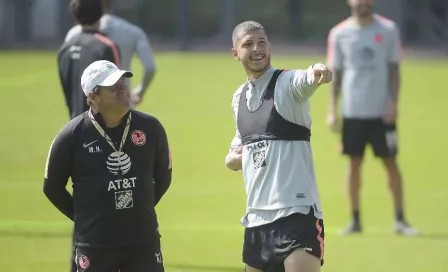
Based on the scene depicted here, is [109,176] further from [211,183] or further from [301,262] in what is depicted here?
[211,183]

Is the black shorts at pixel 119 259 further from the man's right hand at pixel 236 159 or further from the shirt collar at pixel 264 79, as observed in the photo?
the shirt collar at pixel 264 79

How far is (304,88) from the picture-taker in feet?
23.0

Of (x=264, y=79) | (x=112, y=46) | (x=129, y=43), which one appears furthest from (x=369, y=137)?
(x=264, y=79)

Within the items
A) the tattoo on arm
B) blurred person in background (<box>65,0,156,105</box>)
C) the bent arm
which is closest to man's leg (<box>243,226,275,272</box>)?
the bent arm

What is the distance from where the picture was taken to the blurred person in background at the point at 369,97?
12438mm

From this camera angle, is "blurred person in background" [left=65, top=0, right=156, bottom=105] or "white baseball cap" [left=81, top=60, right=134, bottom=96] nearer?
"white baseball cap" [left=81, top=60, right=134, bottom=96]

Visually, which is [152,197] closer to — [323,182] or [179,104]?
[323,182]

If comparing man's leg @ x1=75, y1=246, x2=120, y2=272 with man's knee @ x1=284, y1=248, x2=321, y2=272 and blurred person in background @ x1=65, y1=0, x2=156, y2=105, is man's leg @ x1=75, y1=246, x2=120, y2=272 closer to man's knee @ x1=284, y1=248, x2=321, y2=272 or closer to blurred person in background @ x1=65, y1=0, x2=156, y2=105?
man's knee @ x1=284, y1=248, x2=321, y2=272

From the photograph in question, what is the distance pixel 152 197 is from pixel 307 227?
99cm

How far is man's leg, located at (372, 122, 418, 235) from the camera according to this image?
12383 millimetres

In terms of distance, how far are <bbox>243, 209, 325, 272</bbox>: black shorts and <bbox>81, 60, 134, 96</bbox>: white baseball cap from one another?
133 centimetres

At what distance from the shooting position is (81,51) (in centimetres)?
963

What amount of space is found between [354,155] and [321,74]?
5852 mm

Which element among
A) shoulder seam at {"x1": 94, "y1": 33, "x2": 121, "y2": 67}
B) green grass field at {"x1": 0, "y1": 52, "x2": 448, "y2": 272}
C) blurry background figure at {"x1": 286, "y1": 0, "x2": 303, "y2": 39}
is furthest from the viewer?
blurry background figure at {"x1": 286, "y1": 0, "x2": 303, "y2": 39}
